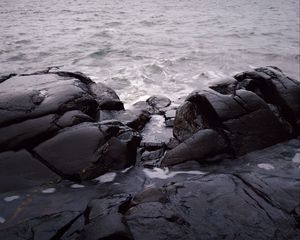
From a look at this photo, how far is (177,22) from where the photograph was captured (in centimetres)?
1725

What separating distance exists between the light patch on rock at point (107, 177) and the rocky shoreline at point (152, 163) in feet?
0.09

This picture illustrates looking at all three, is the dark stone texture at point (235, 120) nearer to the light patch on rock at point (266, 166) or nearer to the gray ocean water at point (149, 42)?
the light patch on rock at point (266, 166)

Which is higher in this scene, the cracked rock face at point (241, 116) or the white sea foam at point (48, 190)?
the cracked rock face at point (241, 116)

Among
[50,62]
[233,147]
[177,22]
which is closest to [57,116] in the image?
[233,147]

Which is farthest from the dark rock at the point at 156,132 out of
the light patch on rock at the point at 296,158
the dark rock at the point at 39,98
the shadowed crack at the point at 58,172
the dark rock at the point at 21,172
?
the light patch on rock at the point at 296,158

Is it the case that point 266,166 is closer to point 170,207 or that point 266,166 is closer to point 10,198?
point 170,207

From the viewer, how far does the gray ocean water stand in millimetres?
9367

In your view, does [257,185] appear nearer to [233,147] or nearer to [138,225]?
[233,147]

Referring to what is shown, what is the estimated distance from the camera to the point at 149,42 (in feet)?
43.5

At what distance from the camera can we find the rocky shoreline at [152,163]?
3111 millimetres

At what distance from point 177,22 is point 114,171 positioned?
14.5 metres

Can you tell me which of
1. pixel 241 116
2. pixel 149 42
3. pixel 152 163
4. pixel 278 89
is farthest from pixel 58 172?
pixel 149 42

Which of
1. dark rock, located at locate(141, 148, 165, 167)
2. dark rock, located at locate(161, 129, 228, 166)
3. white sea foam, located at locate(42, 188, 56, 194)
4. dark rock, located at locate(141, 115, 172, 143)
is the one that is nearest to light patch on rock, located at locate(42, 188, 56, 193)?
white sea foam, located at locate(42, 188, 56, 194)

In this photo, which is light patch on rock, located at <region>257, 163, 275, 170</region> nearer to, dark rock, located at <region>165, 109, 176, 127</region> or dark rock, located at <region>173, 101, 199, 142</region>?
dark rock, located at <region>173, 101, 199, 142</region>
